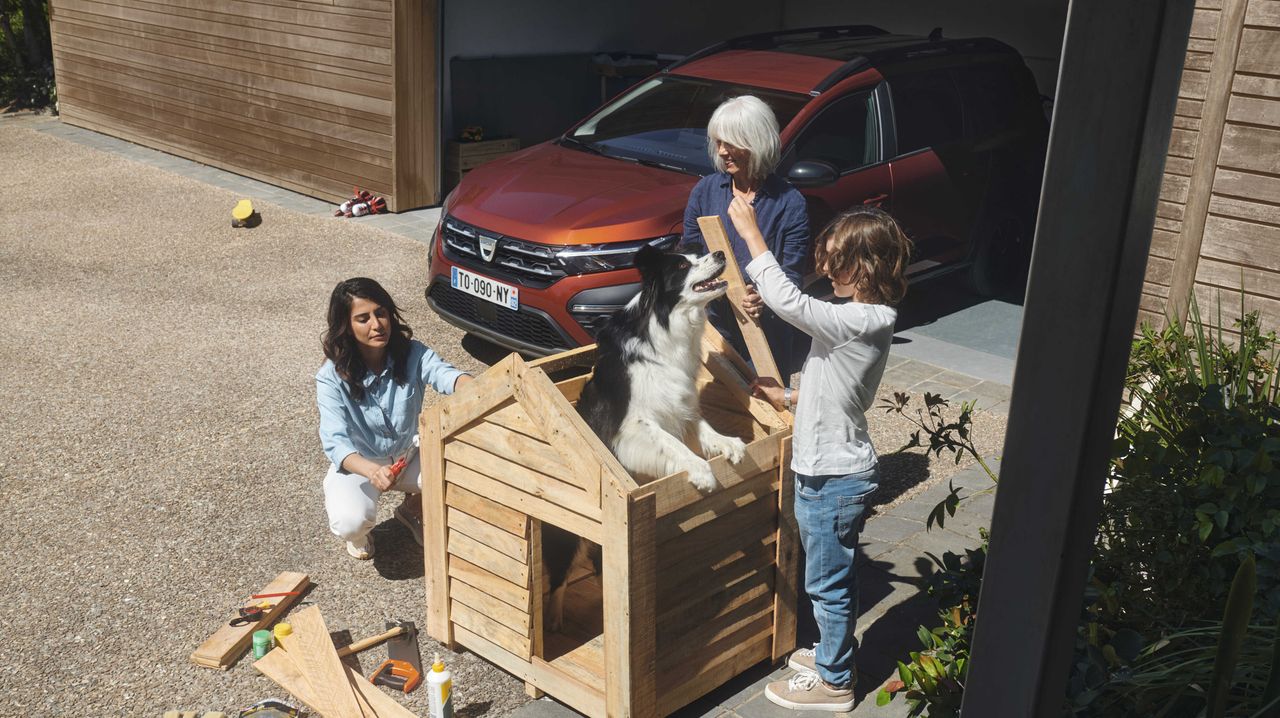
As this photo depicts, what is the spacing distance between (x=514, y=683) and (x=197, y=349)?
15.4 feet

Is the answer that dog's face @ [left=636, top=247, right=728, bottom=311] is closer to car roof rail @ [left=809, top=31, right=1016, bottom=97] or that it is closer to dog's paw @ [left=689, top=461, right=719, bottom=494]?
dog's paw @ [left=689, top=461, right=719, bottom=494]

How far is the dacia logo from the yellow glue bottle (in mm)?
3770

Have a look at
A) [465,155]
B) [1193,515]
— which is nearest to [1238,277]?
[1193,515]

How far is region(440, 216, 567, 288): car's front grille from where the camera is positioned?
22.2 feet

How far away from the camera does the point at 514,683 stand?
13.5 feet

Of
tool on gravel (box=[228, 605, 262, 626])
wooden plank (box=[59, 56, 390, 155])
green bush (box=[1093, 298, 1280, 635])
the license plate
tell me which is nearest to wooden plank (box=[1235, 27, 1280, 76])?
green bush (box=[1093, 298, 1280, 635])

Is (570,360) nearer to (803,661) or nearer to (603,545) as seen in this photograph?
(603,545)

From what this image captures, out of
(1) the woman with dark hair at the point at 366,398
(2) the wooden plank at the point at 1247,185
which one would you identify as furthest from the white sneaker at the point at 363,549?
(2) the wooden plank at the point at 1247,185

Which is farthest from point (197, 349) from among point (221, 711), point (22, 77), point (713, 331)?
point (22, 77)

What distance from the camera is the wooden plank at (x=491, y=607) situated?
388cm

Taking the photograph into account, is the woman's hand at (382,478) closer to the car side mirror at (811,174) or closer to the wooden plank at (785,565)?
the wooden plank at (785,565)

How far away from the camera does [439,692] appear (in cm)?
368

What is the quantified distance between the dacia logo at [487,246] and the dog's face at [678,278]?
3452mm

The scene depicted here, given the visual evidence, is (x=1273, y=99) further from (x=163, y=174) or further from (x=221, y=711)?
(x=163, y=174)
